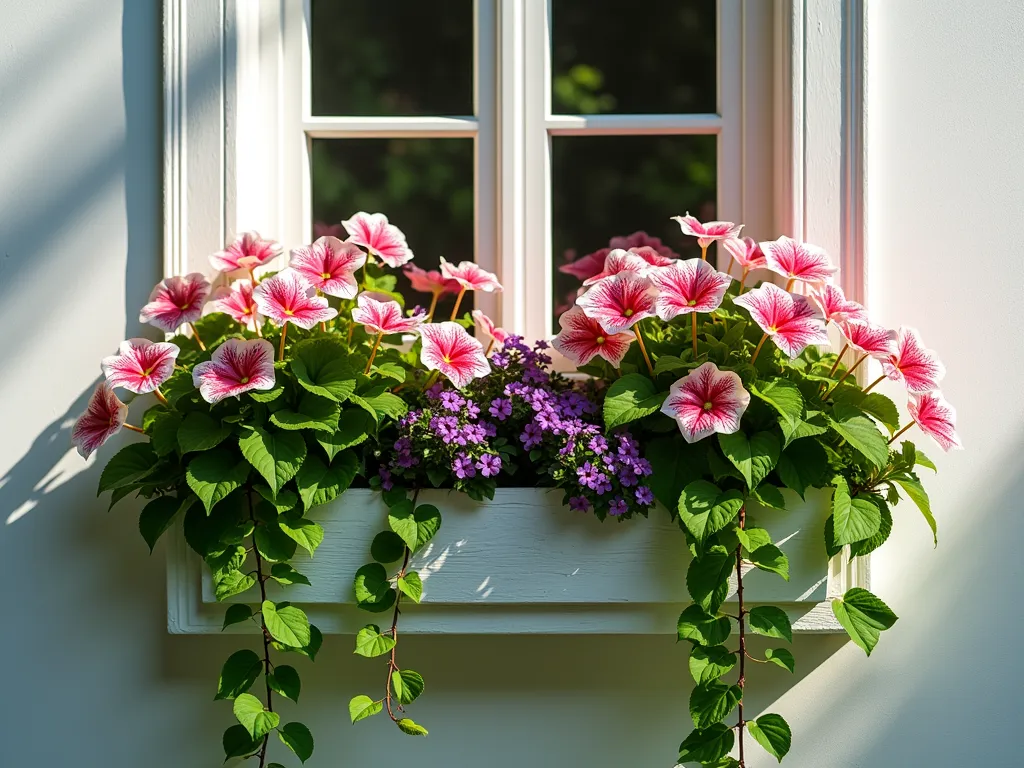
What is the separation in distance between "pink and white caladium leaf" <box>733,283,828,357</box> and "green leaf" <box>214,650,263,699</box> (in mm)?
841

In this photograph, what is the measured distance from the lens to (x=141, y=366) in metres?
1.18

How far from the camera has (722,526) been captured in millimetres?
1104

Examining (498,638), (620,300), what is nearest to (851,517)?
(620,300)

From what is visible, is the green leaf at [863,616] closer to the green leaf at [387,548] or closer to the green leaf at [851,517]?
the green leaf at [851,517]

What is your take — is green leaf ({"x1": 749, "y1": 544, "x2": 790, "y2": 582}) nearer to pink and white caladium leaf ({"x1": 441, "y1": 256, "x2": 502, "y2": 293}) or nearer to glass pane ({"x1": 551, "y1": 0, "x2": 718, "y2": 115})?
pink and white caladium leaf ({"x1": 441, "y1": 256, "x2": 502, "y2": 293})

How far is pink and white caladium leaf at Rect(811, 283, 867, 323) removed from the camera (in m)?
1.17

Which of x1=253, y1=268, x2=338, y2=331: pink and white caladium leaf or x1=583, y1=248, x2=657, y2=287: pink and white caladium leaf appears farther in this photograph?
x1=583, y1=248, x2=657, y2=287: pink and white caladium leaf

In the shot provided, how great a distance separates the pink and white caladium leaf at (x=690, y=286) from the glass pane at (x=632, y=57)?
483 mm

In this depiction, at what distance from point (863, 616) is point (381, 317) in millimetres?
797

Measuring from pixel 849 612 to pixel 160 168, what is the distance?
1251 mm

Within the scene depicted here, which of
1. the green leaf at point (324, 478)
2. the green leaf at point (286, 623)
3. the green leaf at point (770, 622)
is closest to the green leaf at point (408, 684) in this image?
the green leaf at point (286, 623)

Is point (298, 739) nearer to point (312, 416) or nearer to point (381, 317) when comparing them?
point (312, 416)

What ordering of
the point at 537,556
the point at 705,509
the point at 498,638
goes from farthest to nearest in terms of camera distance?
the point at 498,638 < the point at 537,556 < the point at 705,509

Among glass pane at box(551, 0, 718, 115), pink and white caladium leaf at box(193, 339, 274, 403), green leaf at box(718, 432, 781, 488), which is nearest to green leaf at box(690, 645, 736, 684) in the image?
green leaf at box(718, 432, 781, 488)
